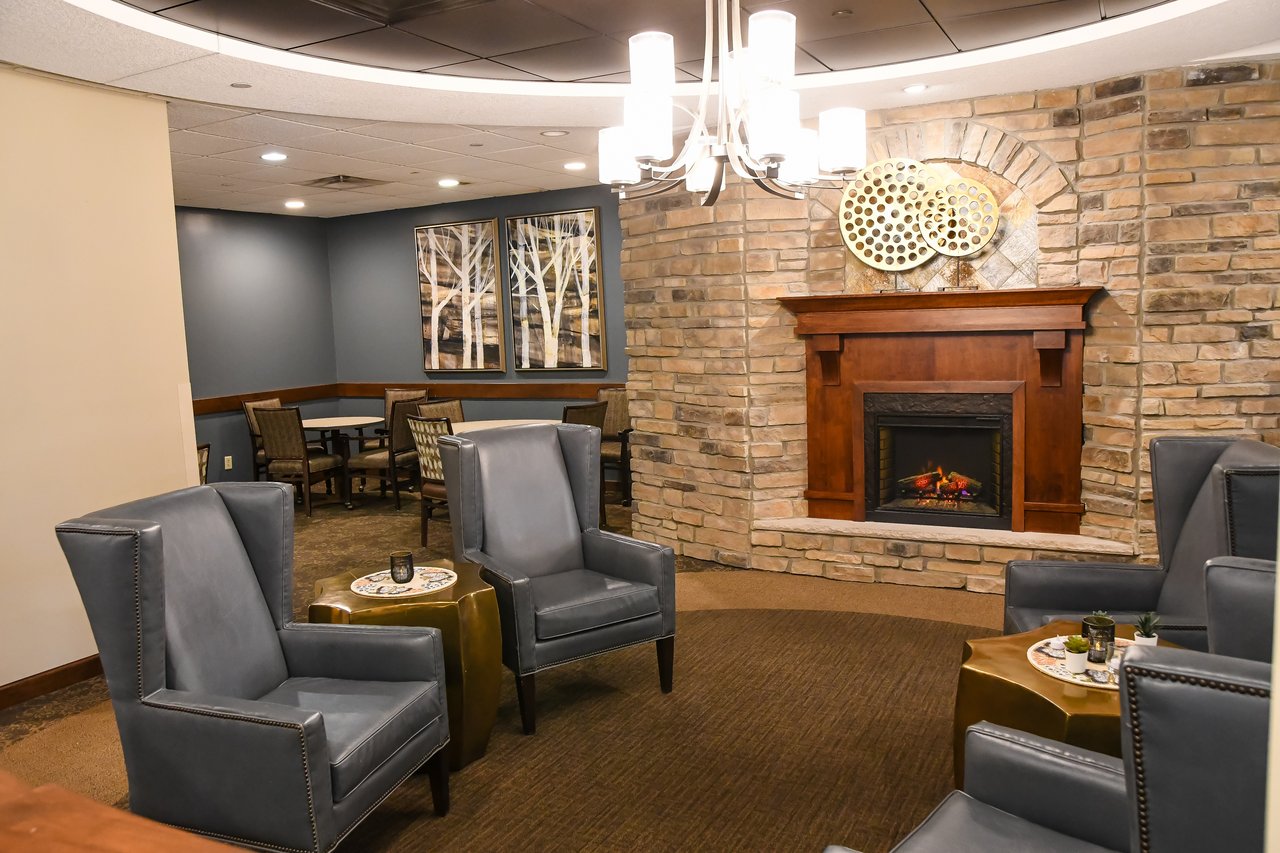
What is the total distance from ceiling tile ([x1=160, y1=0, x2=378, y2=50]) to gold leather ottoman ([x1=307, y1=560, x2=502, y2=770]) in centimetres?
215

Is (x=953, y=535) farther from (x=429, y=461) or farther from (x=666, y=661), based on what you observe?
(x=429, y=461)

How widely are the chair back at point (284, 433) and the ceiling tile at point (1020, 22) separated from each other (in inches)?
210

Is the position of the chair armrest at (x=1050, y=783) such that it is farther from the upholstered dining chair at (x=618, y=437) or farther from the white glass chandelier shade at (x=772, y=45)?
the upholstered dining chair at (x=618, y=437)

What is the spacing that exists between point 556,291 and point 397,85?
3723 mm

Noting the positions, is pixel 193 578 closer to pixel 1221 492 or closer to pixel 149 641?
pixel 149 641

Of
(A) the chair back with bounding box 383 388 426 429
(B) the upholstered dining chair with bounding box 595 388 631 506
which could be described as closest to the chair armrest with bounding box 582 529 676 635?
(B) the upholstered dining chair with bounding box 595 388 631 506

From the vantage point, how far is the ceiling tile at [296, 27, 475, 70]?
3.90 m

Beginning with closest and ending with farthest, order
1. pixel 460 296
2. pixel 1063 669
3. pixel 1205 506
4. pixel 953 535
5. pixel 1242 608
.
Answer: pixel 1242 608 → pixel 1063 669 → pixel 1205 506 → pixel 953 535 → pixel 460 296

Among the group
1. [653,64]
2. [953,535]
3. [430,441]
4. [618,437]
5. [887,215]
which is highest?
[653,64]

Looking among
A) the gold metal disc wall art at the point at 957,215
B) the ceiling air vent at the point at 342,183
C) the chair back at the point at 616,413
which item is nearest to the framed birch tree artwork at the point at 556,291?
the chair back at the point at 616,413

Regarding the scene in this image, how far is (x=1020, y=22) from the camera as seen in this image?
3957 mm

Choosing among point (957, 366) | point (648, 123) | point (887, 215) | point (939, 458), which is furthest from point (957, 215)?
point (648, 123)

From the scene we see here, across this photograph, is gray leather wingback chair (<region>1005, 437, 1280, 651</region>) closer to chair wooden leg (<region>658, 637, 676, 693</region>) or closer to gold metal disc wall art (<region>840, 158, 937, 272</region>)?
chair wooden leg (<region>658, 637, 676, 693</region>)

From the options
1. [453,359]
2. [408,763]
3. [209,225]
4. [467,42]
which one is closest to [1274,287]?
[467,42]
